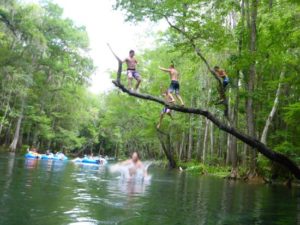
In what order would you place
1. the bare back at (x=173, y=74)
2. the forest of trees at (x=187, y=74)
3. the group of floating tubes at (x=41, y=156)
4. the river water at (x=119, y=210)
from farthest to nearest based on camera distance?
the group of floating tubes at (x=41, y=156) → the forest of trees at (x=187, y=74) → the bare back at (x=173, y=74) → the river water at (x=119, y=210)

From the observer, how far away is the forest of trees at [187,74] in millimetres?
18531

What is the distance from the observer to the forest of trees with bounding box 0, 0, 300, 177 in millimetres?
18531

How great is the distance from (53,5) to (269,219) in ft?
137

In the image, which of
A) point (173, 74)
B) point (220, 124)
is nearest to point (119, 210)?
point (220, 124)

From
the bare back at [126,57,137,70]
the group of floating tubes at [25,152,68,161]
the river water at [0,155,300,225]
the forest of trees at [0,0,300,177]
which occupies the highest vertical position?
the forest of trees at [0,0,300,177]

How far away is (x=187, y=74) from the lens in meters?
36.1

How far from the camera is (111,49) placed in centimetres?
1013

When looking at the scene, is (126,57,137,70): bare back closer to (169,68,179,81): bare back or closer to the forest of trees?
(169,68,179,81): bare back

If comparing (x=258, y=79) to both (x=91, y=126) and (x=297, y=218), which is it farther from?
(x=91, y=126)

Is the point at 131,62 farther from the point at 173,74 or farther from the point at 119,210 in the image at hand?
the point at 119,210

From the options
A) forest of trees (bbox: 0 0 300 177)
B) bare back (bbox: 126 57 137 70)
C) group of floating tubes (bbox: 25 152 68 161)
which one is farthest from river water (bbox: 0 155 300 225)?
group of floating tubes (bbox: 25 152 68 161)

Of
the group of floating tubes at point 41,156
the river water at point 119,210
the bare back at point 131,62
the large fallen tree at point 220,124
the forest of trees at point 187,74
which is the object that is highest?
the forest of trees at point 187,74

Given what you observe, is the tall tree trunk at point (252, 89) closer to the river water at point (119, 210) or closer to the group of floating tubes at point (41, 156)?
the river water at point (119, 210)

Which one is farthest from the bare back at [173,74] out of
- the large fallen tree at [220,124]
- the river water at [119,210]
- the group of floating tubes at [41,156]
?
the group of floating tubes at [41,156]
